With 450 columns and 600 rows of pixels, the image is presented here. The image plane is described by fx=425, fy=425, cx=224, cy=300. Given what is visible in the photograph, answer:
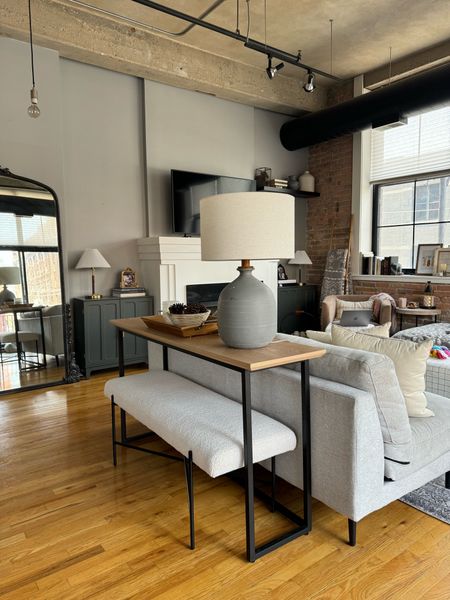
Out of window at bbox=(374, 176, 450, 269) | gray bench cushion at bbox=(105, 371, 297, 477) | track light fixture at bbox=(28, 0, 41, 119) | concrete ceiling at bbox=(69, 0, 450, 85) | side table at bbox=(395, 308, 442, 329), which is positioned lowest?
gray bench cushion at bbox=(105, 371, 297, 477)

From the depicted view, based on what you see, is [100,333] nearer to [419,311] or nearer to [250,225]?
[250,225]

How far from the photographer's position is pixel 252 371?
5.57ft

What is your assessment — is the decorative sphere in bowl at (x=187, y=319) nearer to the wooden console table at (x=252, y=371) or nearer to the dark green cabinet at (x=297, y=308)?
the wooden console table at (x=252, y=371)

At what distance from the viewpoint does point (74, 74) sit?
14.8 ft

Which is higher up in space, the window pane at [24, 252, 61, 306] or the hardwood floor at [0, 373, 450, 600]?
the window pane at [24, 252, 61, 306]

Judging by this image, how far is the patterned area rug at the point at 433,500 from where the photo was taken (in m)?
2.03

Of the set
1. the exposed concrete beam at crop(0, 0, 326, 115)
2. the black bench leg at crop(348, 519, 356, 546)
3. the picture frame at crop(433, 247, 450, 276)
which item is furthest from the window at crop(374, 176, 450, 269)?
the black bench leg at crop(348, 519, 356, 546)

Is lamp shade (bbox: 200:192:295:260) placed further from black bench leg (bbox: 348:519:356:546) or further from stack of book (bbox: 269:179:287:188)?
stack of book (bbox: 269:179:287:188)

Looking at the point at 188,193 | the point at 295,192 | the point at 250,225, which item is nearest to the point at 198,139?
the point at 188,193

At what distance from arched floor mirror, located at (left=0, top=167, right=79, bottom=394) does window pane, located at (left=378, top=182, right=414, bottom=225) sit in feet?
14.0

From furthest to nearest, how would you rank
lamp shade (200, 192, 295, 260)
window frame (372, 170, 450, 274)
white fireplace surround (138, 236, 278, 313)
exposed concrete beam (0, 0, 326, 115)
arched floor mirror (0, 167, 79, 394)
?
window frame (372, 170, 450, 274) → white fireplace surround (138, 236, 278, 313) → arched floor mirror (0, 167, 79, 394) → exposed concrete beam (0, 0, 326, 115) → lamp shade (200, 192, 295, 260)

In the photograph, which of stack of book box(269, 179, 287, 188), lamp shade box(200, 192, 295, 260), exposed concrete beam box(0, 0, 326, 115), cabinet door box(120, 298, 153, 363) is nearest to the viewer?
lamp shade box(200, 192, 295, 260)

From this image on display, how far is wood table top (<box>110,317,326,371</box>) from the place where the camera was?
167cm

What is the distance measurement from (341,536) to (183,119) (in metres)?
4.84
